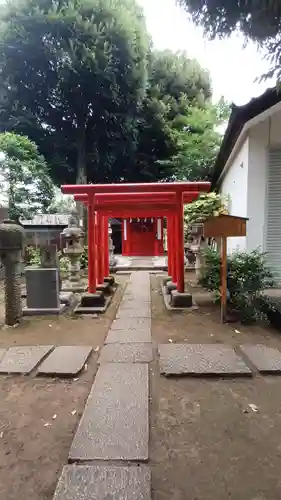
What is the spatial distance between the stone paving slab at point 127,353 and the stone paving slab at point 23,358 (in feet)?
2.22

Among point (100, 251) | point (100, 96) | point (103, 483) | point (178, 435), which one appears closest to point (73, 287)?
point (100, 251)

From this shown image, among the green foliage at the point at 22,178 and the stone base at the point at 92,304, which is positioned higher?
the green foliage at the point at 22,178

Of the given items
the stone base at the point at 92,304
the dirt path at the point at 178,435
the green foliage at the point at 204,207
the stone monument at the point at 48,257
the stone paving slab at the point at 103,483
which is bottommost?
the dirt path at the point at 178,435

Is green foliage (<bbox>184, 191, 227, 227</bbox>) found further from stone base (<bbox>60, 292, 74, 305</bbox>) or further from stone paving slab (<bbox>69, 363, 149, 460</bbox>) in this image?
stone paving slab (<bbox>69, 363, 149, 460</bbox>)

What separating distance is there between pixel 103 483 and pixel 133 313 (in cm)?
388

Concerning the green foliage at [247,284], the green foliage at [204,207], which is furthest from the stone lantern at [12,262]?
the green foliage at [204,207]

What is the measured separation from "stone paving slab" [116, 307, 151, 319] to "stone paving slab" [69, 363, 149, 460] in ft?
7.04

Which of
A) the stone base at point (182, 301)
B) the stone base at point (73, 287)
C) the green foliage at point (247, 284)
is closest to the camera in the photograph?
the green foliage at point (247, 284)

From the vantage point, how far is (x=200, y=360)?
3518 mm

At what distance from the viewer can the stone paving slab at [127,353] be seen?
11.8 feet

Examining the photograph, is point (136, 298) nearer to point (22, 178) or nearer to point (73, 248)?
point (73, 248)

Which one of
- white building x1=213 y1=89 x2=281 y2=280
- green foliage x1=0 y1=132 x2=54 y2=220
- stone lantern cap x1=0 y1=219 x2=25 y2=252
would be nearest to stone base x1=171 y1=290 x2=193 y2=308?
white building x1=213 y1=89 x2=281 y2=280

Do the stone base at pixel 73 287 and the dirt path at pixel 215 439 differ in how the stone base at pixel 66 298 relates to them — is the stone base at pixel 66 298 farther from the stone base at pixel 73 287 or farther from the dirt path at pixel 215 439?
the dirt path at pixel 215 439

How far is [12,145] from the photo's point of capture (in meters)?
10.7
